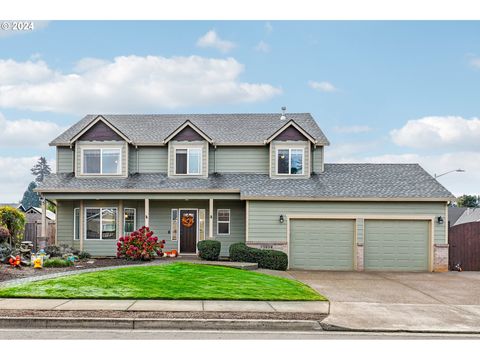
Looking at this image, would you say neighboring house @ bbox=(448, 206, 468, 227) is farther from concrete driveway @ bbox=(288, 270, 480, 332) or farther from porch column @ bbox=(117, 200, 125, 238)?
porch column @ bbox=(117, 200, 125, 238)

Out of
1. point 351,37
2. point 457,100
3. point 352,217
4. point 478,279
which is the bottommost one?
point 478,279

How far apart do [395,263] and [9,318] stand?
16320mm

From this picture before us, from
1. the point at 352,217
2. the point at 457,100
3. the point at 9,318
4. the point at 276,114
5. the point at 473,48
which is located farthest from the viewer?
the point at 276,114

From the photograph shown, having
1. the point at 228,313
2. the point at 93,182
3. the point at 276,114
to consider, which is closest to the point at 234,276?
the point at 228,313

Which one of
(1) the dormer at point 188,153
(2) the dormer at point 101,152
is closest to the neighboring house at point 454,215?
(1) the dormer at point 188,153

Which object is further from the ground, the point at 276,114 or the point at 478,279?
the point at 276,114

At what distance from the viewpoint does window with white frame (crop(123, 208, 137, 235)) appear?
23094 millimetres

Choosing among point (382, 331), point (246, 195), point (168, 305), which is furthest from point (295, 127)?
point (382, 331)

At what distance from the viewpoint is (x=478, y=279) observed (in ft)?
57.4

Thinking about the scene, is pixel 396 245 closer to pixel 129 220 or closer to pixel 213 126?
pixel 213 126

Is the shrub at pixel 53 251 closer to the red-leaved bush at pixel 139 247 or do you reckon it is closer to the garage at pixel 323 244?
the red-leaved bush at pixel 139 247

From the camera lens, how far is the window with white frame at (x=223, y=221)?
23.1 m

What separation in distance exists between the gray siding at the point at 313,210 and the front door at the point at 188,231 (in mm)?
3707

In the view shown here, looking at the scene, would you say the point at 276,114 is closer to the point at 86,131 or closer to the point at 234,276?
the point at 86,131
